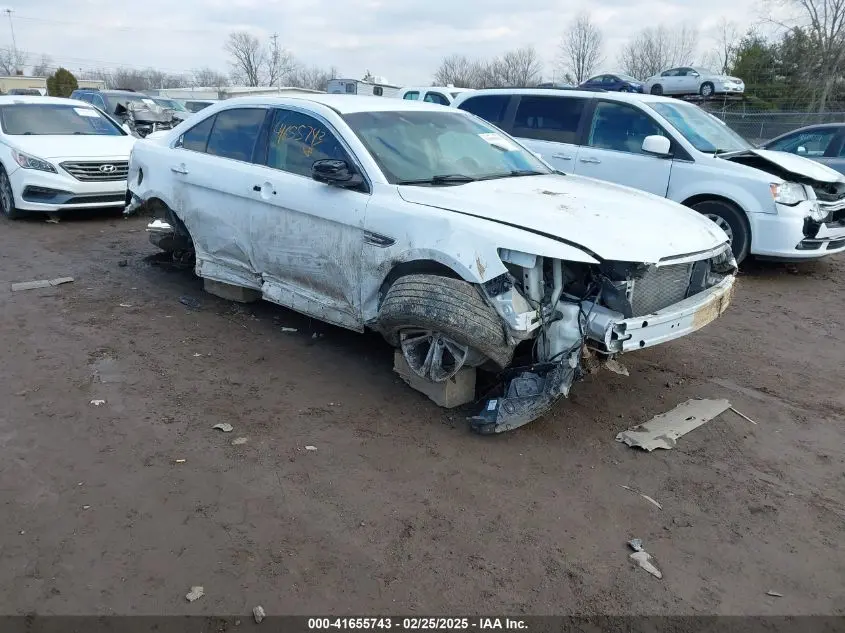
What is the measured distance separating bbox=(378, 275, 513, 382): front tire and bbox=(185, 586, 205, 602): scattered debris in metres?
1.81

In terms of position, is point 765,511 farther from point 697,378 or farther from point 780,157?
point 780,157

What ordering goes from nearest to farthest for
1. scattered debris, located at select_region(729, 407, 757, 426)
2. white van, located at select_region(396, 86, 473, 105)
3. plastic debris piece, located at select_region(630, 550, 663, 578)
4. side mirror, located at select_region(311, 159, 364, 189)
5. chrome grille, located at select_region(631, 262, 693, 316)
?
plastic debris piece, located at select_region(630, 550, 663, 578) < chrome grille, located at select_region(631, 262, 693, 316) < scattered debris, located at select_region(729, 407, 757, 426) < side mirror, located at select_region(311, 159, 364, 189) < white van, located at select_region(396, 86, 473, 105)

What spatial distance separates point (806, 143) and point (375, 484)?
9958 mm

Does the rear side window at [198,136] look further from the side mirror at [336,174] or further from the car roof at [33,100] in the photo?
the car roof at [33,100]

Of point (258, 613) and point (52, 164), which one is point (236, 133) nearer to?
point (258, 613)

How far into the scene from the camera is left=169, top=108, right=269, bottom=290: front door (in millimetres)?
5188

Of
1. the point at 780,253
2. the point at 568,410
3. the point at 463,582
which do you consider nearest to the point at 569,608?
the point at 463,582

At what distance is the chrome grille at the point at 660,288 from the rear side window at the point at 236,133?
3.16 meters

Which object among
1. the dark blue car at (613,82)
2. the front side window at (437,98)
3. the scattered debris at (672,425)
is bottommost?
the scattered debris at (672,425)

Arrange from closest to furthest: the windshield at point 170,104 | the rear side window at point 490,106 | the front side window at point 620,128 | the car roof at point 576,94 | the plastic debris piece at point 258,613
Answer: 1. the plastic debris piece at point 258,613
2. the front side window at point 620,128
3. the car roof at point 576,94
4. the rear side window at point 490,106
5. the windshield at point 170,104

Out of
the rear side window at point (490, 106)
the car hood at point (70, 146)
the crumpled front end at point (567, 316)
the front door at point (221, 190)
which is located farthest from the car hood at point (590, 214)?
the car hood at point (70, 146)

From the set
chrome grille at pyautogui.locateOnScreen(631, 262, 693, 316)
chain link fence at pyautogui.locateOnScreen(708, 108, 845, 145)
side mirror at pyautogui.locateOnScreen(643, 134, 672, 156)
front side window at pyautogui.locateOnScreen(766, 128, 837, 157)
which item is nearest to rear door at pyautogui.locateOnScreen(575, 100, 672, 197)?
side mirror at pyautogui.locateOnScreen(643, 134, 672, 156)

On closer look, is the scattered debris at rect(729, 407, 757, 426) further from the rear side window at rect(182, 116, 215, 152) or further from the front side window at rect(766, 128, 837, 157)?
the front side window at rect(766, 128, 837, 157)

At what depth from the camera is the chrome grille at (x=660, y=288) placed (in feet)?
12.5
